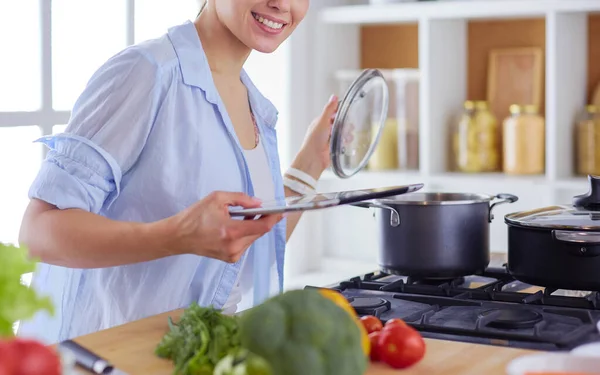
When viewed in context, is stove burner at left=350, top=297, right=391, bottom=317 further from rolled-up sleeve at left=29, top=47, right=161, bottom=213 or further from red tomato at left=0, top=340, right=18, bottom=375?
red tomato at left=0, top=340, right=18, bottom=375

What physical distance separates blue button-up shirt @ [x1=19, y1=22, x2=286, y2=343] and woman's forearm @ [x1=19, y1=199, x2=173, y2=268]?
56 mm

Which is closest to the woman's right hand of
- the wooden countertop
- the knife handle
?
the wooden countertop

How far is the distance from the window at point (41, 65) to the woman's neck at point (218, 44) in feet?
2.91

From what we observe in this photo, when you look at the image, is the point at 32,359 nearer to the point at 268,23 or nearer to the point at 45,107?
the point at 268,23

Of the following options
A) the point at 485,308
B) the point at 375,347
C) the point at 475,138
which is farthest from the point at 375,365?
the point at 475,138

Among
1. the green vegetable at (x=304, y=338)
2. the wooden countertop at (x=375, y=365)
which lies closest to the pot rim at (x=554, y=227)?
the wooden countertop at (x=375, y=365)

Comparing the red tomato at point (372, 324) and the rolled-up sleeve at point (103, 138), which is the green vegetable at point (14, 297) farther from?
the rolled-up sleeve at point (103, 138)

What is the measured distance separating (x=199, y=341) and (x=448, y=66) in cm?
241

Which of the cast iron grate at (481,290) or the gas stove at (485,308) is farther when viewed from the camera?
the cast iron grate at (481,290)

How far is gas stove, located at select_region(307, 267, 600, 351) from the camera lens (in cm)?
127

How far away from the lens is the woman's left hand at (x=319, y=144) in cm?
200

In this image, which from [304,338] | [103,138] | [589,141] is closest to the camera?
[304,338]

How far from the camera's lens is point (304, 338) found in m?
0.90

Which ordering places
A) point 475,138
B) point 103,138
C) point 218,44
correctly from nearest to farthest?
point 103,138
point 218,44
point 475,138
